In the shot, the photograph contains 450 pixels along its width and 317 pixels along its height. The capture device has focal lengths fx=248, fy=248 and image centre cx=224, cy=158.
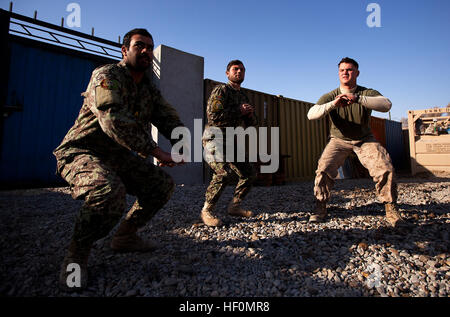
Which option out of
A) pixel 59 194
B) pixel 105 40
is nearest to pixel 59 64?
pixel 105 40

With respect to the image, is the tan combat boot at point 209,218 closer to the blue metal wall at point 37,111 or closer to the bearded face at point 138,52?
the bearded face at point 138,52

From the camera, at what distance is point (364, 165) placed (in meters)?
3.17

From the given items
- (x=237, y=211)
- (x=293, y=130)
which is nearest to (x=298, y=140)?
(x=293, y=130)

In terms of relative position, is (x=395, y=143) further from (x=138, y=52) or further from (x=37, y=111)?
(x=37, y=111)

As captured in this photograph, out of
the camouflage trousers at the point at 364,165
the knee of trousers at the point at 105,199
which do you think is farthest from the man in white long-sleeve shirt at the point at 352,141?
the knee of trousers at the point at 105,199

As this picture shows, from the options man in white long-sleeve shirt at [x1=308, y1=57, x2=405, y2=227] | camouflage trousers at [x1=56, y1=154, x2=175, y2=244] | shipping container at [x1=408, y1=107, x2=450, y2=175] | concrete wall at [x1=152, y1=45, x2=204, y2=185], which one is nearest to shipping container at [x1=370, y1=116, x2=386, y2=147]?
shipping container at [x1=408, y1=107, x2=450, y2=175]

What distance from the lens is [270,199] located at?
465 centimetres

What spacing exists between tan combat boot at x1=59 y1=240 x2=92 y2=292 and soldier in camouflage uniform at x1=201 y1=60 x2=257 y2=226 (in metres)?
1.45

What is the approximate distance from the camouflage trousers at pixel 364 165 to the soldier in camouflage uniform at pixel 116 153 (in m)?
1.99

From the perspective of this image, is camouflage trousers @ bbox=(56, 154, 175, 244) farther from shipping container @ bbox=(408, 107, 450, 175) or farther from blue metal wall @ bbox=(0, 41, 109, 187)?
shipping container @ bbox=(408, 107, 450, 175)

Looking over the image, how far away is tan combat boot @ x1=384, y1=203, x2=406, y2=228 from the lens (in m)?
2.75

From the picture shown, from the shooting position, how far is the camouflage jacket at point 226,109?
3.03 metres

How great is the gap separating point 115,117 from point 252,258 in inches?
58.2

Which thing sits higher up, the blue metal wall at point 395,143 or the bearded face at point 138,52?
the blue metal wall at point 395,143
